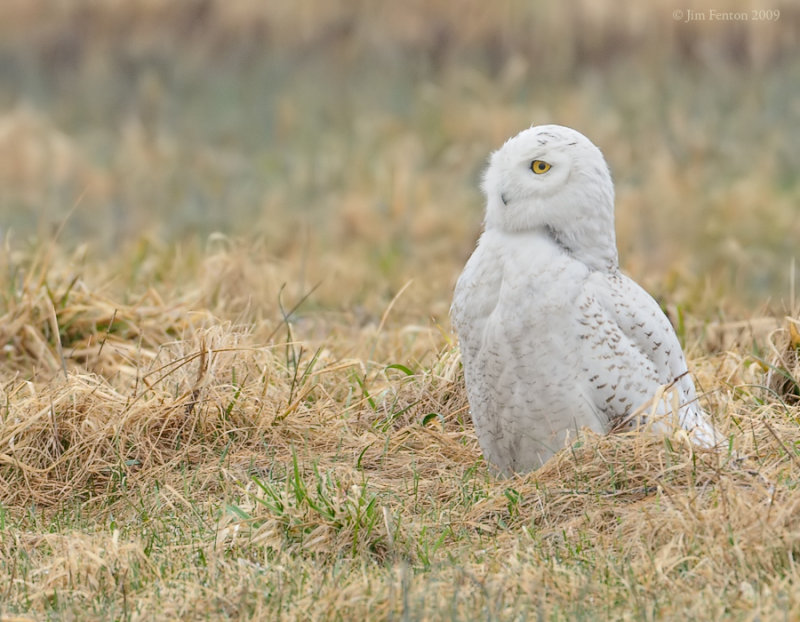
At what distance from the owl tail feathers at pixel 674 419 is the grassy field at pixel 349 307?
0.10m

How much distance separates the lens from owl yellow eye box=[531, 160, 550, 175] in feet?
14.9

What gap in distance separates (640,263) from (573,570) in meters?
6.15

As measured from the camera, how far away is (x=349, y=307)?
8.18 metres

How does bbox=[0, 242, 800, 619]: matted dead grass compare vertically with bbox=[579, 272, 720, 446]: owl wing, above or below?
below

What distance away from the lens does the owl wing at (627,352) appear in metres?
4.49

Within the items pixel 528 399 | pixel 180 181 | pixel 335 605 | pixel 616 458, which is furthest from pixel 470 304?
pixel 180 181

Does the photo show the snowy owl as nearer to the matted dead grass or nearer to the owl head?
the owl head

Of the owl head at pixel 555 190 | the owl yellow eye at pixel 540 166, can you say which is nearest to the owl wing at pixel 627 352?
the owl head at pixel 555 190

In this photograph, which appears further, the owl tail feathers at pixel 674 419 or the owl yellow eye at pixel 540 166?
the owl yellow eye at pixel 540 166

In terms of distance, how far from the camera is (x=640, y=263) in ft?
32.0
